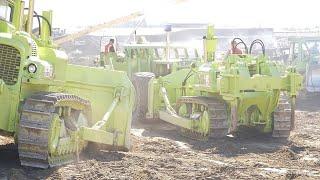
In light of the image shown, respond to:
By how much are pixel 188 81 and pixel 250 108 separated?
6.32 ft

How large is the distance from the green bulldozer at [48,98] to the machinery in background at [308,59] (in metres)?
14.3

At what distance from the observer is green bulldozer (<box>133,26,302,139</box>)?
433 inches

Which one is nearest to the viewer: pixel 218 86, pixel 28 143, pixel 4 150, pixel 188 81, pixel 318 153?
pixel 28 143

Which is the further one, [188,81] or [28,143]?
[188,81]

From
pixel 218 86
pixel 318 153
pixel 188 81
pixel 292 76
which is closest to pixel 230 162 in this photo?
pixel 318 153

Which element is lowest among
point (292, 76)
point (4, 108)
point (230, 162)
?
point (230, 162)

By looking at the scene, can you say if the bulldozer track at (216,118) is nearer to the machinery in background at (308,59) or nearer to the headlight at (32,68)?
the headlight at (32,68)

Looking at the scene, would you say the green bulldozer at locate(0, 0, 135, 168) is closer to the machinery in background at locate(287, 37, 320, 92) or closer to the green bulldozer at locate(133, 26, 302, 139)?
the green bulldozer at locate(133, 26, 302, 139)

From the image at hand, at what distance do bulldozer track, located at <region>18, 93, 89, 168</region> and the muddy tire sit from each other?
7.15m

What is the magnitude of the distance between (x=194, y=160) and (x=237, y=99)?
267cm

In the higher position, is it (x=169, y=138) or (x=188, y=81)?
(x=188, y=81)

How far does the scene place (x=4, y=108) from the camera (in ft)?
22.8

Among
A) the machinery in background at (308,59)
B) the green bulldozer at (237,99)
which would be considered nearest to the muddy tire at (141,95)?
the green bulldozer at (237,99)

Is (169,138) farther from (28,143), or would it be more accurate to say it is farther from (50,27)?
(28,143)
